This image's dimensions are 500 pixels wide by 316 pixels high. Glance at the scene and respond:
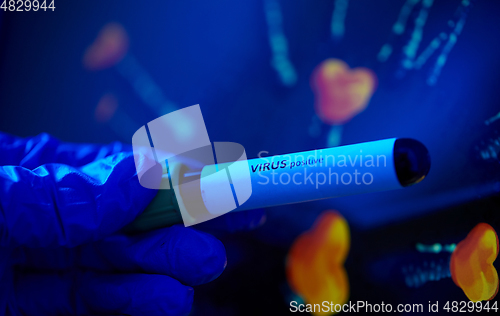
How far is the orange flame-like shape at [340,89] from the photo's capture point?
0.57 meters

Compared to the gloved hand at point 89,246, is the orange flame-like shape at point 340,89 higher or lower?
higher

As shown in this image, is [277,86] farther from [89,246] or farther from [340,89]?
[89,246]

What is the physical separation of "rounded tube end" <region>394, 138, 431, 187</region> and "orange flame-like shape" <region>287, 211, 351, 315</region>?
182mm

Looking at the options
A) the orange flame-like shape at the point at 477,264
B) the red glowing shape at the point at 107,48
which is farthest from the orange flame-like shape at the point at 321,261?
the red glowing shape at the point at 107,48

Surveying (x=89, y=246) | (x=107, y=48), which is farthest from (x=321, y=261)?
(x=107, y=48)

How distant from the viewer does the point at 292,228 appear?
0.59m

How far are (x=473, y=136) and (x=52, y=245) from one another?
0.59 metres

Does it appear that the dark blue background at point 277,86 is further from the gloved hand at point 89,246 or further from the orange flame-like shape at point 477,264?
the gloved hand at point 89,246

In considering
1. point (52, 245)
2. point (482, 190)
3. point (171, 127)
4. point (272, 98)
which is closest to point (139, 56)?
point (171, 127)

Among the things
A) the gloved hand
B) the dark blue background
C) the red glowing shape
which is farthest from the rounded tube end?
the red glowing shape

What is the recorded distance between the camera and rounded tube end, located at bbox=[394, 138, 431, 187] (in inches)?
16.0

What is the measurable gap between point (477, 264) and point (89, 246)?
1.83 ft

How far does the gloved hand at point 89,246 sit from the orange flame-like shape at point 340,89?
0.66 feet

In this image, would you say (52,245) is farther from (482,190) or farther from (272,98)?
(482,190)
